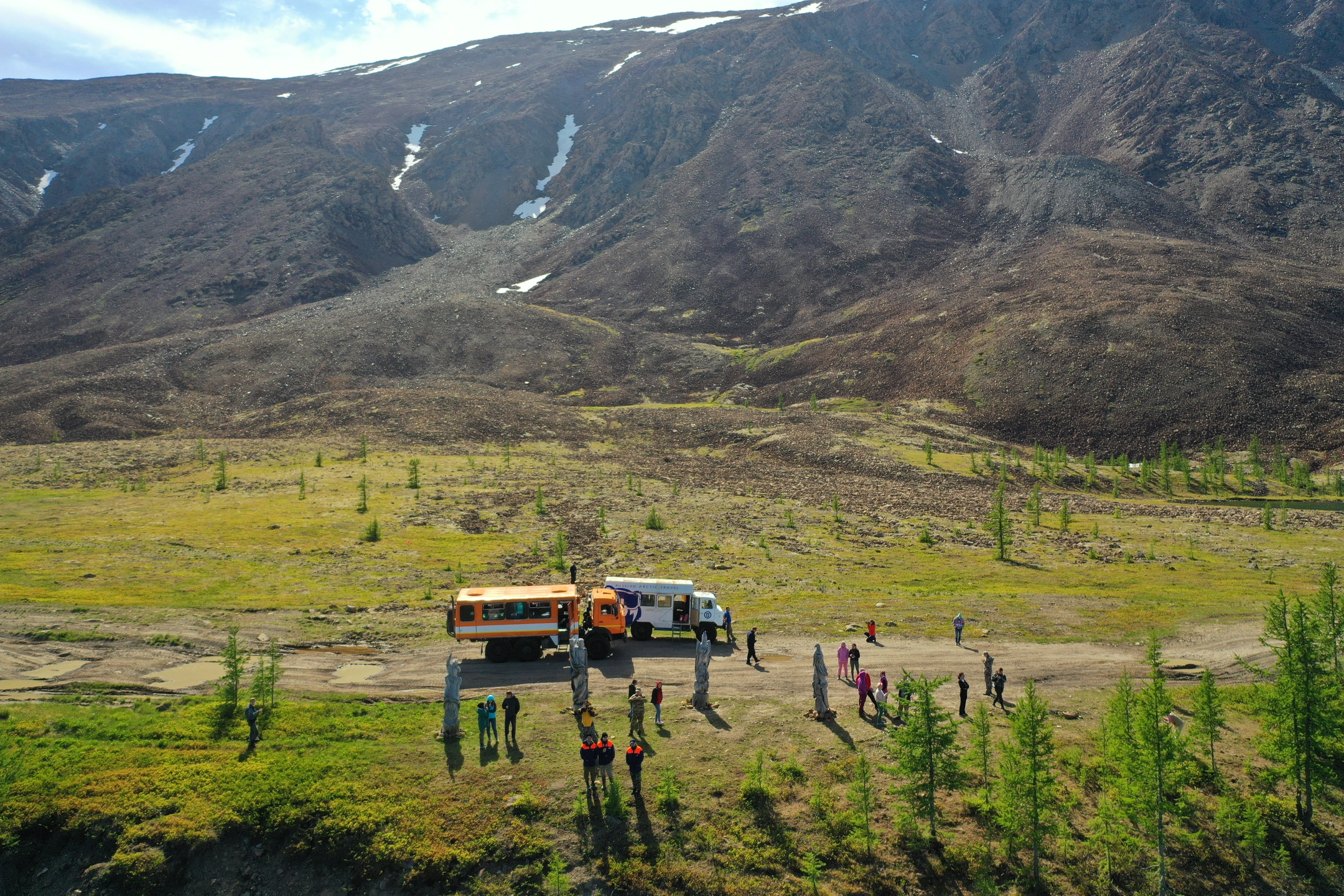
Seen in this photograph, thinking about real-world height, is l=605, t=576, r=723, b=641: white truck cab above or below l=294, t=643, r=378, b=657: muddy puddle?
above

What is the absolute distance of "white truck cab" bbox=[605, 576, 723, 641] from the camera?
3694 cm

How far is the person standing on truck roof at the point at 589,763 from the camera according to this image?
22828mm

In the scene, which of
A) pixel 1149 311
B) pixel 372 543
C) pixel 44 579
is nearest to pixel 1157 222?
pixel 1149 311

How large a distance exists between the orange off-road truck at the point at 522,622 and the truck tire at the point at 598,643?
29 millimetres

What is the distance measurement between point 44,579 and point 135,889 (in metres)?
31.2

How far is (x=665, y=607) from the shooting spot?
36938mm

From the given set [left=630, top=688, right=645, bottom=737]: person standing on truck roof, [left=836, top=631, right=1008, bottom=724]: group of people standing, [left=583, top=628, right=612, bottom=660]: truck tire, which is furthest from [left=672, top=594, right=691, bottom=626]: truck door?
[left=630, top=688, right=645, bottom=737]: person standing on truck roof

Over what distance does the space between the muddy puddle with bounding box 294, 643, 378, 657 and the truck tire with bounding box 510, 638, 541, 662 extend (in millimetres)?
6944

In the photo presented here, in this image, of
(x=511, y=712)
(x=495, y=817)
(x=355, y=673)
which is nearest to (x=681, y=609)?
(x=511, y=712)

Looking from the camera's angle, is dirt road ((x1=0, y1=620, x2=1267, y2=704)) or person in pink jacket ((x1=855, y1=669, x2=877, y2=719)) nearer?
person in pink jacket ((x1=855, y1=669, x2=877, y2=719))

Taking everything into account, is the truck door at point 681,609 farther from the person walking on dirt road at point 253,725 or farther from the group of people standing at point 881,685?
the person walking on dirt road at point 253,725

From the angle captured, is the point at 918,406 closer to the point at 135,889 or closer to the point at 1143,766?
the point at 1143,766

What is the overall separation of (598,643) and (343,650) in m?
12.1

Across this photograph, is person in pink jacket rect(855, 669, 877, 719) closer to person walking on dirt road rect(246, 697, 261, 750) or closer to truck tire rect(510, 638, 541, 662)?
truck tire rect(510, 638, 541, 662)
